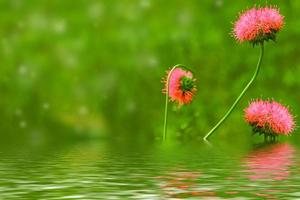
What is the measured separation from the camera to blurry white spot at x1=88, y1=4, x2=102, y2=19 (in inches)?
746

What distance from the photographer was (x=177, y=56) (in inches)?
716

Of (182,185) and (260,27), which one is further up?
(260,27)

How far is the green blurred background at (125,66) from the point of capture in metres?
17.5

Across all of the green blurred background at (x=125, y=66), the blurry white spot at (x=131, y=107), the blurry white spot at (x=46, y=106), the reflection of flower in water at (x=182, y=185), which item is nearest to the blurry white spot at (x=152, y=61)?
the green blurred background at (x=125, y=66)

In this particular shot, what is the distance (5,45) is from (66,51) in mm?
1180

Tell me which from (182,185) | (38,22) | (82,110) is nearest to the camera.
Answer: (182,185)

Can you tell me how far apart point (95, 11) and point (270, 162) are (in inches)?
298

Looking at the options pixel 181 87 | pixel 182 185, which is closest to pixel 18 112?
pixel 181 87

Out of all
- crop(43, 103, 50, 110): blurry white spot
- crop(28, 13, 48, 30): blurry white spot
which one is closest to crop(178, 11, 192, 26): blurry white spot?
crop(28, 13, 48, 30): blurry white spot

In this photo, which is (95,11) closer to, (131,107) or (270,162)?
(131,107)

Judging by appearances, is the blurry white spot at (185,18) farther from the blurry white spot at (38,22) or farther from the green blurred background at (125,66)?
the blurry white spot at (38,22)

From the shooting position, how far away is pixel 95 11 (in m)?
19.0

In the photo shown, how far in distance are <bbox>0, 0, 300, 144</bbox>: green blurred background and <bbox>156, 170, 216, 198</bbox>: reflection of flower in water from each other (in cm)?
628

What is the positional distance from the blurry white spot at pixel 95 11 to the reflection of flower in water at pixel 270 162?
206 inches
